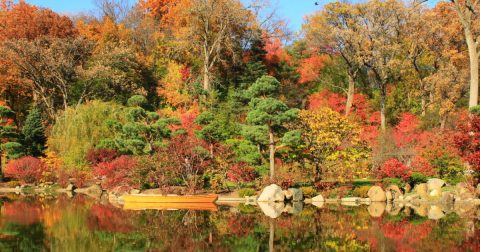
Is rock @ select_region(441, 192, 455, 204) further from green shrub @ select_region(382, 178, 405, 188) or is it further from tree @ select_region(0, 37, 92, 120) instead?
tree @ select_region(0, 37, 92, 120)

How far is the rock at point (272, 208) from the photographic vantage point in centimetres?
1897

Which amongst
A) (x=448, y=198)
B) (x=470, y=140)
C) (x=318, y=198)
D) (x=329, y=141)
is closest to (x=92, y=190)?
(x=318, y=198)

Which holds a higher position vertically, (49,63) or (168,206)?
(49,63)

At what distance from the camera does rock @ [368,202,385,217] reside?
1886 centimetres

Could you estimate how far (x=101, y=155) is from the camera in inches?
1171

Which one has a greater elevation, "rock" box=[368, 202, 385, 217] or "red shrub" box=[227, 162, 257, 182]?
"red shrub" box=[227, 162, 257, 182]

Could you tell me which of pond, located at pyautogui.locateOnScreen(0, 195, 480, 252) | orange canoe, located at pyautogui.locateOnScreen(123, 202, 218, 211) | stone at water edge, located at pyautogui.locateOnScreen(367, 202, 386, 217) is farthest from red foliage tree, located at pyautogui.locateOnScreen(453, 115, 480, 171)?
orange canoe, located at pyautogui.locateOnScreen(123, 202, 218, 211)

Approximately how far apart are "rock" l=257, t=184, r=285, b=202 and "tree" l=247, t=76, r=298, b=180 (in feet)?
3.11

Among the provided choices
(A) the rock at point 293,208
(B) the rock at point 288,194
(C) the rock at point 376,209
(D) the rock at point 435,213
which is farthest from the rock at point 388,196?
(B) the rock at point 288,194

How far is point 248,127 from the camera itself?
82.2 feet

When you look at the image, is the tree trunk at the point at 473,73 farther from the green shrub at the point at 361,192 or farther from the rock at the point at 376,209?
the rock at the point at 376,209

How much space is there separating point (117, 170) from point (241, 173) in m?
6.38

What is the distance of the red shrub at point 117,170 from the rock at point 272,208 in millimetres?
7095

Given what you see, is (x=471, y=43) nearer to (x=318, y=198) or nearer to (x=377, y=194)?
(x=377, y=194)
